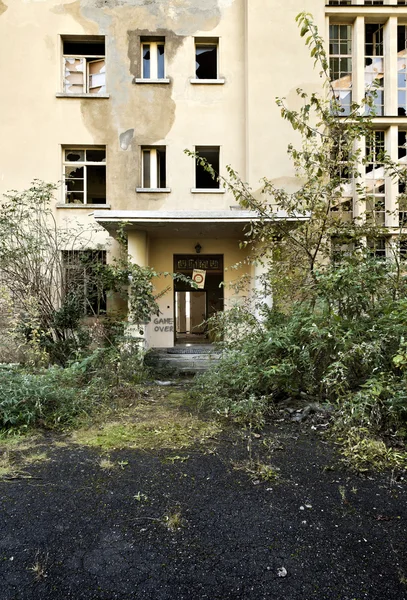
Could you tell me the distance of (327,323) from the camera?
457 centimetres

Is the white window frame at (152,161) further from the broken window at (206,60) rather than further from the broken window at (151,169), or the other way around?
the broken window at (206,60)

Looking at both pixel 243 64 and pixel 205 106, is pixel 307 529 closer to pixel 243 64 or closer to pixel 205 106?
pixel 205 106

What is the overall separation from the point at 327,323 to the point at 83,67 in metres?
11.4

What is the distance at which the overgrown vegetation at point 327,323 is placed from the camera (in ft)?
12.9

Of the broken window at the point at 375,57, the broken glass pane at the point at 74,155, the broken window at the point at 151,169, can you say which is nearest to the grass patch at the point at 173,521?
the broken window at the point at 151,169

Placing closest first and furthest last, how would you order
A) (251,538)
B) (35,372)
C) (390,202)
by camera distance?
(251,538), (35,372), (390,202)

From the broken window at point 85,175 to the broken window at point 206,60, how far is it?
4.05m

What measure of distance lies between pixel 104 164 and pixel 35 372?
23.6 ft

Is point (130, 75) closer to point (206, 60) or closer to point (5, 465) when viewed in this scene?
point (206, 60)

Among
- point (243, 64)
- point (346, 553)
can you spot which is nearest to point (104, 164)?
point (243, 64)

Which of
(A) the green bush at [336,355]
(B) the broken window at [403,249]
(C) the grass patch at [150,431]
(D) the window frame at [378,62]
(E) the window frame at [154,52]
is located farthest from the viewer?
(D) the window frame at [378,62]

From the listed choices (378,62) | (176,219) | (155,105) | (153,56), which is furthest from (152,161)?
(378,62)

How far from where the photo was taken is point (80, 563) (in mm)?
2094

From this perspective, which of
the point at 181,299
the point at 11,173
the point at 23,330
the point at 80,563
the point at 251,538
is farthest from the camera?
the point at 181,299
